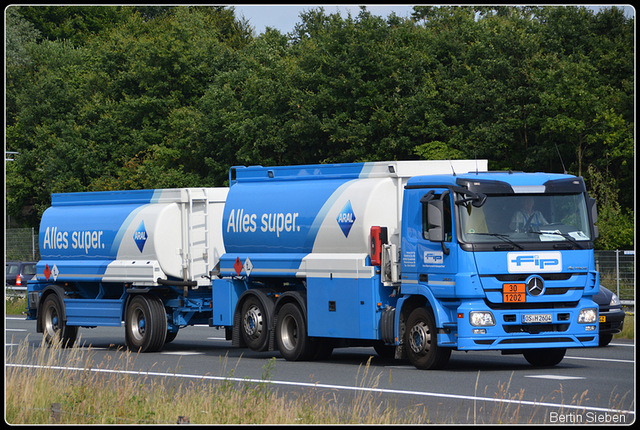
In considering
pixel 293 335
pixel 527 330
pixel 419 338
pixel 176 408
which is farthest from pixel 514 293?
pixel 176 408

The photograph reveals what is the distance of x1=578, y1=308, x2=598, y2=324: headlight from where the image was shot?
14367 millimetres

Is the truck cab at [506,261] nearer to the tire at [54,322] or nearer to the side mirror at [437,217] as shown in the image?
the side mirror at [437,217]

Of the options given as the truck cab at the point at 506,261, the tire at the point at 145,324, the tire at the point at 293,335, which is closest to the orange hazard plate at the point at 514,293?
the truck cab at the point at 506,261

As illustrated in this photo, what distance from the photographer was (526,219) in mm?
14148

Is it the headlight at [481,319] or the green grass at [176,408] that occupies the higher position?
the headlight at [481,319]

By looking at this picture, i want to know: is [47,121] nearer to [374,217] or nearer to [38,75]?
[38,75]

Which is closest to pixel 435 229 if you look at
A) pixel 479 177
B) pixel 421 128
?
pixel 479 177

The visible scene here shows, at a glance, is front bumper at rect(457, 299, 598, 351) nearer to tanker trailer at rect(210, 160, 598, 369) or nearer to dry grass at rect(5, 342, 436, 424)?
tanker trailer at rect(210, 160, 598, 369)

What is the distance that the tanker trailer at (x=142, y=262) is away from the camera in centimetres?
1936

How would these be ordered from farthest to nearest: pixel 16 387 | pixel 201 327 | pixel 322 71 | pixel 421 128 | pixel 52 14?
pixel 52 14 → pixel 322 71 → pixel 421 128 → pixel 201 327 → pixel 16 387

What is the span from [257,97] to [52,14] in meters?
37.0

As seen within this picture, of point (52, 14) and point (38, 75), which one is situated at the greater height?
point (52, 14)

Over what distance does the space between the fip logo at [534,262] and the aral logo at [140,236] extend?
821 centimetres

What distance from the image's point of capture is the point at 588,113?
36031 mm
